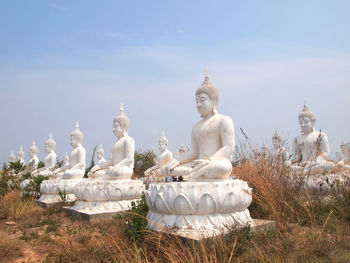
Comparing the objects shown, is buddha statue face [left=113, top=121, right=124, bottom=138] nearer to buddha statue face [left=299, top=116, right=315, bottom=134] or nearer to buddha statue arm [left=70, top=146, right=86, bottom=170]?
buddha statue arm [left=70, top=146, right=86, bottom=170]

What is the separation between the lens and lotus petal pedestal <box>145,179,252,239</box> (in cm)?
436

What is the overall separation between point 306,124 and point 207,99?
4203 mm

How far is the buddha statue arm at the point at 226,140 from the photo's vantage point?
496 cm

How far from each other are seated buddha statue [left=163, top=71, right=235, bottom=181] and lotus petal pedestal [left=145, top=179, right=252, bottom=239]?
0.96 feet

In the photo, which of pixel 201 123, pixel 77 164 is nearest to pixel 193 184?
pixel 201 123

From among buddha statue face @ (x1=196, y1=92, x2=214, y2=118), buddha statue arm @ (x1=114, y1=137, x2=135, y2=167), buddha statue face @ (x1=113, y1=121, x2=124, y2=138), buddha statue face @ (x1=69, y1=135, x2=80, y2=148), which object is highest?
buddha statue face @ (x1=196, y1=92, x2=214, y2=118)

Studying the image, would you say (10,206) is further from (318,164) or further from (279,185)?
(318,164)

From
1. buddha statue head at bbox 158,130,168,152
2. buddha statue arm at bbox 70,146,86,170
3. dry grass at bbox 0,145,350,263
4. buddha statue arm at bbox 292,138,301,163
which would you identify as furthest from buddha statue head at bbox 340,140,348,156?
buddha statue arm at bbox 70,146,86,170

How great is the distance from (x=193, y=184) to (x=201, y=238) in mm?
807

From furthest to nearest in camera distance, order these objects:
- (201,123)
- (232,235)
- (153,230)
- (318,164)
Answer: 1. (318,164)
2. (201,123)
3. (153,230)
4. (232,235)

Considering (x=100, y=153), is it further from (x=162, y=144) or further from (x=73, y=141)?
(x=73, y=141)

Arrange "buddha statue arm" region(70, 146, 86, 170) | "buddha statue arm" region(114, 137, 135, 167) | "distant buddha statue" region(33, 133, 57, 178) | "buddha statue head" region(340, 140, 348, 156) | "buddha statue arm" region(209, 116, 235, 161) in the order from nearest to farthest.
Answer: "buddha statue arm" region(209, 116, 235, 161), "buddha statue arm" region(114, 137, 135, 167), "buddha statue arm" region(70, 146, 86, 170), "distant buddha statue" region(33, 133, 57, 178), "buddha statue head" region(340, 140, 348, 156)

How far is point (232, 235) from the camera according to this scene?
13.6ft

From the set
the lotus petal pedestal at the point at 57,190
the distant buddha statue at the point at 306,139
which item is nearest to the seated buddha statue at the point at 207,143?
the distant buddha statue at the point at 306,139
